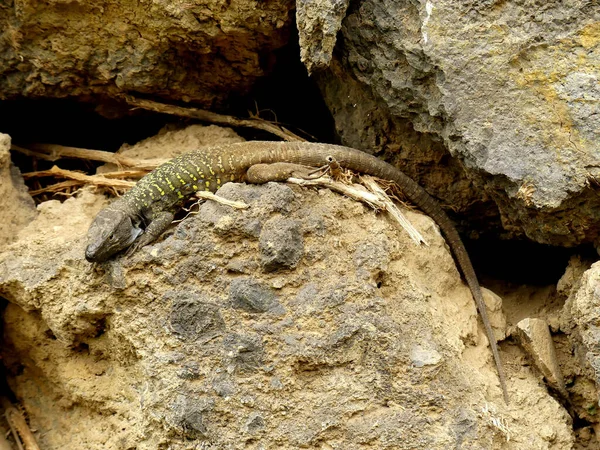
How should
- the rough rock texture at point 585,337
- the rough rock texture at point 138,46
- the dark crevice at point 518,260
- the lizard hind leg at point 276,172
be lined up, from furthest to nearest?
the dark crevice at point 518,260 → the rough rock texture at point 138,46 → the lizard hind leg at point 276,172 → the rough rock texture at point 585,337

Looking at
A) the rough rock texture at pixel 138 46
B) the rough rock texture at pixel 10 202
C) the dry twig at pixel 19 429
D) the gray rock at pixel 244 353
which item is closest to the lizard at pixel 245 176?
the rough rock texture at pixel 138 46

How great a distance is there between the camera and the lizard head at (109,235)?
141 inches

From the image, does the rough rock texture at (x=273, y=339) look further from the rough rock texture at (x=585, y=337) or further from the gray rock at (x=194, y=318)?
the rough rock texture at (x=585, y=337)

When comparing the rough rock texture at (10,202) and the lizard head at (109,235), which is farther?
the rough rock texture at (10,202)

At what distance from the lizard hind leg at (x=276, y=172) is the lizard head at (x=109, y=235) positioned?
0.70 meters

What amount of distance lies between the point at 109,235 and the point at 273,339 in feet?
3.32

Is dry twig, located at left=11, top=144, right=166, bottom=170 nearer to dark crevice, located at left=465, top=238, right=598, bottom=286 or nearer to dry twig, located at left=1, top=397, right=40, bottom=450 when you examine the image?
dry twig, located at left=1, top=397, right=40, bottom=450

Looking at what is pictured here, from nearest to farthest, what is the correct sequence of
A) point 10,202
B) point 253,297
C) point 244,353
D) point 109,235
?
1. point 244,353
2. point 253,297
3. point 109,235
4. point 10,202

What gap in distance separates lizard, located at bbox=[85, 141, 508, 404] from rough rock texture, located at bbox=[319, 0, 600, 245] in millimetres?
451

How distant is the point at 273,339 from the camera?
3385 millimetres

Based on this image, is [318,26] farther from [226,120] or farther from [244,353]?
[244,353]

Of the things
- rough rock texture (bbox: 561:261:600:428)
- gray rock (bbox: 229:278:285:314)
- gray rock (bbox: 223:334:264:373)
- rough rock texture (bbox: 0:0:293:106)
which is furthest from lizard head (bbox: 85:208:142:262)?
rough rock texture (bbox: 561:261:600:428)

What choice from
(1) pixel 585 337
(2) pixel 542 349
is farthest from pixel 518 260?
(1) pixel 585 337

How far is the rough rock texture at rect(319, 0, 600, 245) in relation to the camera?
11.0 ft
